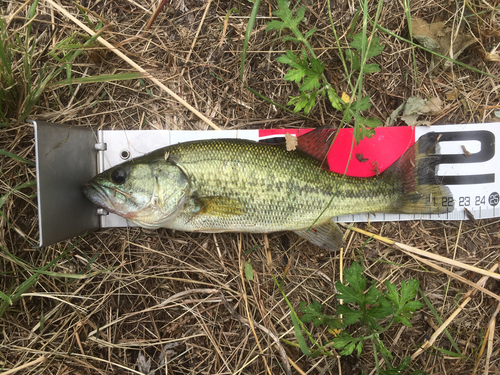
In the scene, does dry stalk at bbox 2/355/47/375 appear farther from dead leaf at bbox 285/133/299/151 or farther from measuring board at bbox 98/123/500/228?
measuring board at bbox 98/123/500/228

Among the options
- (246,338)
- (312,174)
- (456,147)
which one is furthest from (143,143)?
(456,147)

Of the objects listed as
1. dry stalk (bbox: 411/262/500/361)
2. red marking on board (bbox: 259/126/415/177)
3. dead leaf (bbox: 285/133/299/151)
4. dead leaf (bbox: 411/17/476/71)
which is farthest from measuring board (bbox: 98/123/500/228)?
dead leaf (bbox: 411/17/476/71)

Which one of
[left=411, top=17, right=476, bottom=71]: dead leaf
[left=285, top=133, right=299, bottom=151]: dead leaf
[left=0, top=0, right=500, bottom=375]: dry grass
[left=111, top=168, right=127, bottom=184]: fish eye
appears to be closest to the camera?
[left=111, top=168, right=127, bottom=184]: fish eye

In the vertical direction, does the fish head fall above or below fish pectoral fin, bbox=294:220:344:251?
above

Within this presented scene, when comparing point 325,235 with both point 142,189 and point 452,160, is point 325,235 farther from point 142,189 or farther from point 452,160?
point 142,189

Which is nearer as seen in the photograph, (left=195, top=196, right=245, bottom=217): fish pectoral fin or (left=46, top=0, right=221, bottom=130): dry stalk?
(left=195, top=196, right=245, bottom=217): fish pectoral fin

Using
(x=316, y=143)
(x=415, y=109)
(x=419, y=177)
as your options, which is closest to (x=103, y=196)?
(x=316, y=143)
